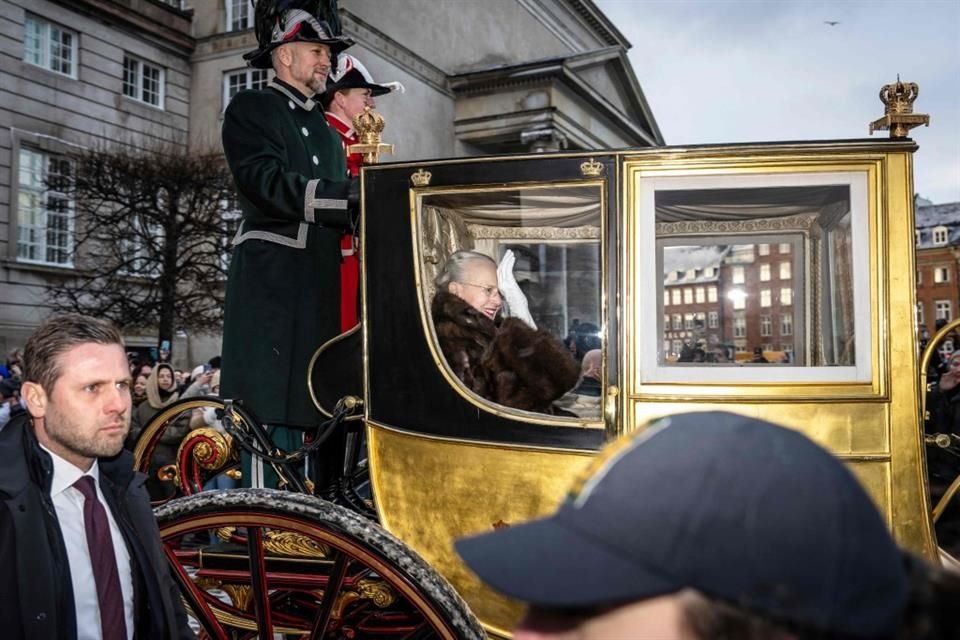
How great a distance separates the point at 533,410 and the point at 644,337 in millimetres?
357

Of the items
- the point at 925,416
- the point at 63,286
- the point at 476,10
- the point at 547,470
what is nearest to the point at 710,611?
the point at 547,470

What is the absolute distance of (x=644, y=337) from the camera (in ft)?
6.89

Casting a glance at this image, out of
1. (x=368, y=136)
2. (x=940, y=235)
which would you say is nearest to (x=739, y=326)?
(x=368, y=136)

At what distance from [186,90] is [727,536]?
22090mm

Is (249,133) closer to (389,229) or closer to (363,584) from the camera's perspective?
(389,229)

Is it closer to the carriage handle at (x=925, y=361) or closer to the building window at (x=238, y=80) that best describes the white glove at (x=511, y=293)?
the carriage handle at (x=925, y=361)

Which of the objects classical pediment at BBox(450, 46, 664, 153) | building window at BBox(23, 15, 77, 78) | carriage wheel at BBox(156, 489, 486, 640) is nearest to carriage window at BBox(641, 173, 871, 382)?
carriage wheel at BBox(156, 489, 486, 640)

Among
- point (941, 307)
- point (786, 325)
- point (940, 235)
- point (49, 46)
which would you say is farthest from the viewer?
point (941, 307)

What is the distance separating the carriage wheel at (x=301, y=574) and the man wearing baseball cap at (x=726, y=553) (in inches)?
44.6

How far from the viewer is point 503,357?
2.28 metres

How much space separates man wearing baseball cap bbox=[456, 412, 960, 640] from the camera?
26.1 inches

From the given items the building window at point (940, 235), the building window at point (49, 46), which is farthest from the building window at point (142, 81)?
the building window at point (940, 235)

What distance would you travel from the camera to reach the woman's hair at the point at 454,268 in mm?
2340

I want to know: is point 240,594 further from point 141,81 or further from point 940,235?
point 940,235
